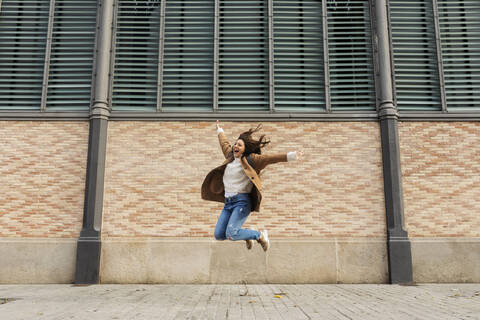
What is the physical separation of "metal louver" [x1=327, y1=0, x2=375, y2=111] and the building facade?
4 cm

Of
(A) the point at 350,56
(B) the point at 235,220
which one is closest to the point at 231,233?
(B) the point at 235,220

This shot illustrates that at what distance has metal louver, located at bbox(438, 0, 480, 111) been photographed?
31.4 feet

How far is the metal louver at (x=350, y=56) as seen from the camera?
955 cm

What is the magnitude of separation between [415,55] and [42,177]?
9.93 m

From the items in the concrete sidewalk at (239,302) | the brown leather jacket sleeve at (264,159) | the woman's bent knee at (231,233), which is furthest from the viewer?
the woman's bent knee at (231,233)

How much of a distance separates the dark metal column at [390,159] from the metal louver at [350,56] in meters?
0.26

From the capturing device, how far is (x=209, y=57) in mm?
9758

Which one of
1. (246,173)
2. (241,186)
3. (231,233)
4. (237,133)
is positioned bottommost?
(231,233)

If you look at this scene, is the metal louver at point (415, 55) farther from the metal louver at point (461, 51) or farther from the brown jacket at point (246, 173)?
the brown jacket at point (246, 173)

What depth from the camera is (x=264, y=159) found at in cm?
561

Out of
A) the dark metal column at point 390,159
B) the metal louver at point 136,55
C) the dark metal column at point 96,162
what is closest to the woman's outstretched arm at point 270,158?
the dark metal column at point 390,159

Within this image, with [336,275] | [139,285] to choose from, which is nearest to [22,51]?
[139,285]

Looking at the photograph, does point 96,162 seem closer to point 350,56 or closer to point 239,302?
point 239,302

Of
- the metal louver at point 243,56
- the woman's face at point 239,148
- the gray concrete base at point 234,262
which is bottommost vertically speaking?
the gray concrete base at point 234,262
